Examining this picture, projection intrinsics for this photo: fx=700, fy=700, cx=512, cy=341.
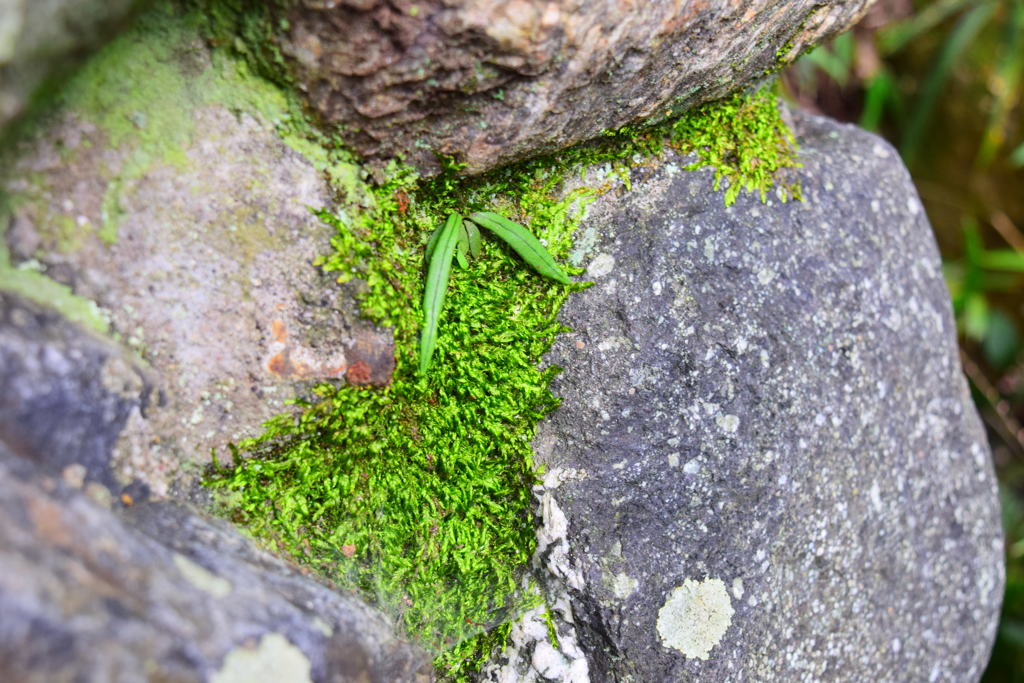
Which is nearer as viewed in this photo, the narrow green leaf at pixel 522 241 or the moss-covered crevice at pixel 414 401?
the moss-covered crevice at pixel 414 401

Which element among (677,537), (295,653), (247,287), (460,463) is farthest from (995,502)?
(247,287)

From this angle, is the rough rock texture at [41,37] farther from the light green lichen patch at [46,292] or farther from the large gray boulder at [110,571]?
the large gray boulder at [110,571]

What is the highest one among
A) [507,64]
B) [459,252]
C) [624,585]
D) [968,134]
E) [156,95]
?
[968,134]

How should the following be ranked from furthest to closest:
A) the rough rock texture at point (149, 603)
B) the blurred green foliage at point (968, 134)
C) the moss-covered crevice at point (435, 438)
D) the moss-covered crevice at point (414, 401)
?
1. the blurred green foliage at point (968, 134)
2. the moss-covered crevice at point (435, 438)
3. the moss-covered crevice at point (414, 401)
4. the rough rock texture at point (149, 603)

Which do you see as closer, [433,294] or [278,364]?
[278,364]

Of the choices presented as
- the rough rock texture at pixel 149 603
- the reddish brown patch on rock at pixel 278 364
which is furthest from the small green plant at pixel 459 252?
the rough rock texture at pixel 149 603

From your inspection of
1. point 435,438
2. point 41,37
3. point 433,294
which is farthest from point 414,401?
point 41,37

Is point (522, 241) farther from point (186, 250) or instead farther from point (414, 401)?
point (186, 250)

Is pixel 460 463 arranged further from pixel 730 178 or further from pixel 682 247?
pixel 730 178
